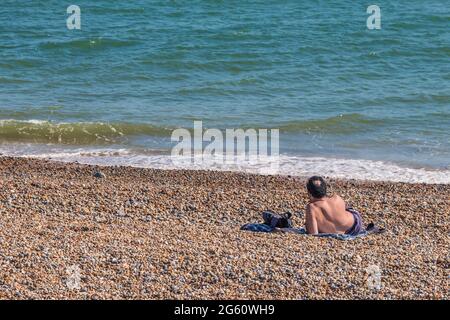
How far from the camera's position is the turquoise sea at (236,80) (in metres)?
17.3

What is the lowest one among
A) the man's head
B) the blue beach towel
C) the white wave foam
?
the white wave foam

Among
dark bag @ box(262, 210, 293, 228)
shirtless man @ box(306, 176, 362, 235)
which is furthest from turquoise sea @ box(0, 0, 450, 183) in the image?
shirtless man @ box(306, 176, 362, 235)

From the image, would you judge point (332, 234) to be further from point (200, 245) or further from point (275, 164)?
point (275, 164)

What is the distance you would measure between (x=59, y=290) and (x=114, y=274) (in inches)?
25.5

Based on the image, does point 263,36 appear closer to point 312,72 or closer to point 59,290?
point 312,72

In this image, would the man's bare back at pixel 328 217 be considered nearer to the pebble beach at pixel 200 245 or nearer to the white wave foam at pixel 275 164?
the pebble beach at pixel 200 245

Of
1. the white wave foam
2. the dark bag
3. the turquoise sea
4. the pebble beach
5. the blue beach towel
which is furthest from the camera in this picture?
the turquoise sea

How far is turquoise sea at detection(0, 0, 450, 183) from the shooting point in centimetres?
1734

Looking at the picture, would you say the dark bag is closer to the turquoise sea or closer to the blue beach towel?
the blue beach towel

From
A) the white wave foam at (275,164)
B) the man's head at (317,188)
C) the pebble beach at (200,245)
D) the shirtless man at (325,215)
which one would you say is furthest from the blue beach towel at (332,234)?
the white wave foam at (275,164)

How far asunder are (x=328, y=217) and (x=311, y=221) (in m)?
0.20

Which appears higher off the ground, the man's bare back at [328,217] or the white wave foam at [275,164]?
the man's bare back at [328,217]

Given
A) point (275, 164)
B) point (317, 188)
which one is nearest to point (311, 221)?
point (317, 188)

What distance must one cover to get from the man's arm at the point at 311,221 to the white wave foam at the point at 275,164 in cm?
481
